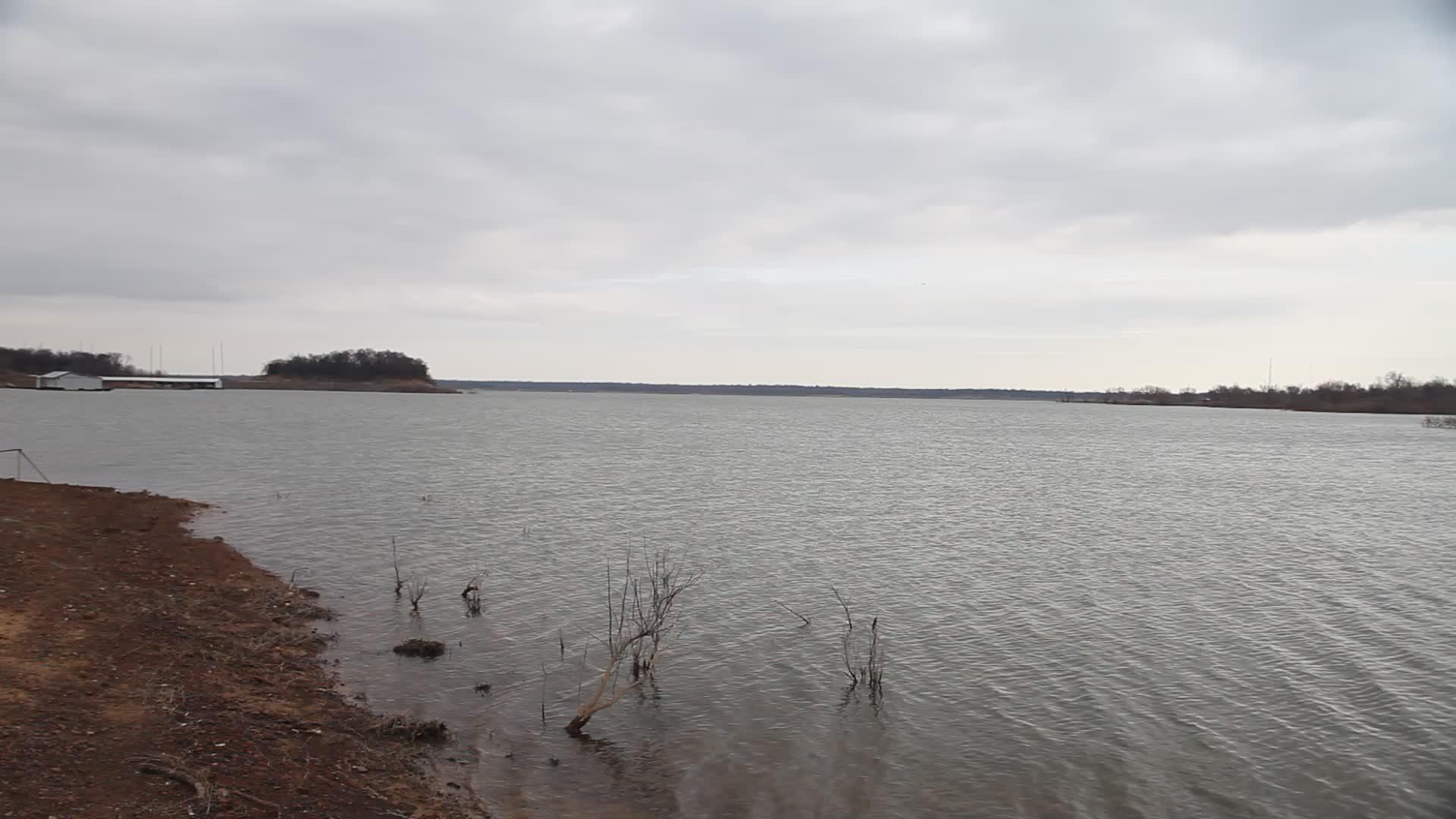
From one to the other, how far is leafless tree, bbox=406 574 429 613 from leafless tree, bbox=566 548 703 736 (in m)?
3.60

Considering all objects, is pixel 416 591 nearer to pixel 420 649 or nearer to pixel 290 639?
pixel 290 639

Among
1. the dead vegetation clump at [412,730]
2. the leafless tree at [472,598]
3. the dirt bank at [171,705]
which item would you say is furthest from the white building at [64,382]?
the dead vegetation clump at [412,730]

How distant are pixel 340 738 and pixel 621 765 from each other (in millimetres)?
3260

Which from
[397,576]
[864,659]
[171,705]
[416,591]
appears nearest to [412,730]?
[171,705]

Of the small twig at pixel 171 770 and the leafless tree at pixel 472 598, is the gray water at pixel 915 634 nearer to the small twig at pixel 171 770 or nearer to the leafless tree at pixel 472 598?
the leafless tree at pixel 472 598

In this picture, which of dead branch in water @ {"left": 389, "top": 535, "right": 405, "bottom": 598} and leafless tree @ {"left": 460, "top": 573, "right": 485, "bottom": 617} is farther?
dead branch in water @ {"left": 389, "top": 535, "right": 405, "bottom": 598}

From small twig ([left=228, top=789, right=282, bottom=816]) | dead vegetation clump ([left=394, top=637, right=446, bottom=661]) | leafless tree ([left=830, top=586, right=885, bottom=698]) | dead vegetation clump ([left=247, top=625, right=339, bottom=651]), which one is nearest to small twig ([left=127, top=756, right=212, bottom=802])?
small twig ([left=228, top=789, right=282, bottom=816])

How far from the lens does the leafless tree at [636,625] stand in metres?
11.7

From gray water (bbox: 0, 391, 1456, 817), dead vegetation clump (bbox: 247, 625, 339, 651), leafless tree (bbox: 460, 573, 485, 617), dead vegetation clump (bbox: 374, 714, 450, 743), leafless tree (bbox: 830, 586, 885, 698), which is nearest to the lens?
gray water (bbox: 0, 391, 1456, 817)

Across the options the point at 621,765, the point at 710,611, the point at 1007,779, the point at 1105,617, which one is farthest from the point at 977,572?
the point at 621,765

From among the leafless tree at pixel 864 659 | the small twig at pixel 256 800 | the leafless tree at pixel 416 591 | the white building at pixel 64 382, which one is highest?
the white building at pixel 64 382

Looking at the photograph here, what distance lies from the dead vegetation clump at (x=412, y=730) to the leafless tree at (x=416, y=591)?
19.2ft

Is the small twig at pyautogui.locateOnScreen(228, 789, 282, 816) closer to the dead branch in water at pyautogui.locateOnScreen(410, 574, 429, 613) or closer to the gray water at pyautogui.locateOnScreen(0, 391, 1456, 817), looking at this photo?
the gray water at pyautogui.locateOnScreen(0, 391, 1456, 817)

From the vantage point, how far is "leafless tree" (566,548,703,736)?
38.2 ft
